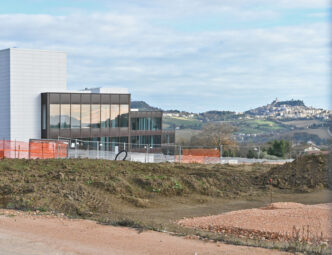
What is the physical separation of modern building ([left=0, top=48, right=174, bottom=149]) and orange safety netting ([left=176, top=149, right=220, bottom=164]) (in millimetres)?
6562

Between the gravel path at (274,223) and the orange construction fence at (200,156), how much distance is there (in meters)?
30.8

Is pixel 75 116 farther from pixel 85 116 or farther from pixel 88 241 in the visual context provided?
pixel 88 241

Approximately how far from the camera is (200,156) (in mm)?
46656

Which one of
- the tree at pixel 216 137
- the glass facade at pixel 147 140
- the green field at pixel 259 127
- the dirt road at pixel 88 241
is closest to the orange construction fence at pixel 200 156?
the glass facade at pixel 147 140

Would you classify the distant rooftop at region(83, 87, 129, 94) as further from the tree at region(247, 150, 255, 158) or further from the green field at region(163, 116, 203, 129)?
the green field at region(163, 116, 203, 129)

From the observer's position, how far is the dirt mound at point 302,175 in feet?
86.1

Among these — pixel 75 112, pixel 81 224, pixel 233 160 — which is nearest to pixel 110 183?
pixel 81 224

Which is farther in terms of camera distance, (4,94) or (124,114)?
(124,114)

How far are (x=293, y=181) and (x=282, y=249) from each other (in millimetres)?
17623

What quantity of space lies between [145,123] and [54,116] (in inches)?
654

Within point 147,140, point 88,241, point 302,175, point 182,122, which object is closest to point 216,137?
point 147,140

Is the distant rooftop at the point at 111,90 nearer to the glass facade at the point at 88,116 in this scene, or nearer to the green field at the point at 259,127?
the glass facade at the point at 88,116

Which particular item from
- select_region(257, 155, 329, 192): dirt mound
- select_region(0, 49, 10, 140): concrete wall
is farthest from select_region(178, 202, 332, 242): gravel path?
select_region(0, 49, 10, 140): concrete wall

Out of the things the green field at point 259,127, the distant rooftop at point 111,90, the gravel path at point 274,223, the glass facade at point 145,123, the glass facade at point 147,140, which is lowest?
the gravel path at point 274,223
